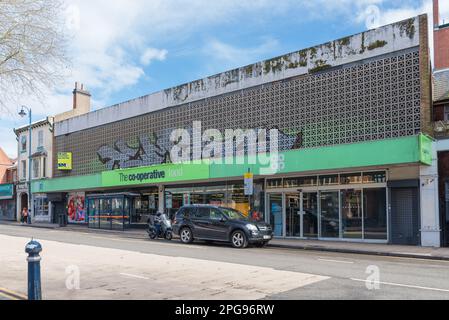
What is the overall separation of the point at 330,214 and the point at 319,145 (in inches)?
125

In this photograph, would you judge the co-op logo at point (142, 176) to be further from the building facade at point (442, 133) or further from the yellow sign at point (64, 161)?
the building facade at point (442, 133)

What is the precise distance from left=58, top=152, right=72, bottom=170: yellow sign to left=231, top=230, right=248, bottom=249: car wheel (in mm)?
23123

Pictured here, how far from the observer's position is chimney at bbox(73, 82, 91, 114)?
4178cm

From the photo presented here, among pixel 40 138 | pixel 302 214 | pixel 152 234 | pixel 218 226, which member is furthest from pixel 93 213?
pixel 218 226

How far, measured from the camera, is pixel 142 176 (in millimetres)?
28750

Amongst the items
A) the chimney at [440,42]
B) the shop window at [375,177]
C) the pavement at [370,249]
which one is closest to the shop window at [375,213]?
the shop window at [375,177]

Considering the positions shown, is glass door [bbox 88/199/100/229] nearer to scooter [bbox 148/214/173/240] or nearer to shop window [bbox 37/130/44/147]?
scooter [bbox 148/214/173/240]

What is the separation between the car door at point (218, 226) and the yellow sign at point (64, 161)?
21864 mm

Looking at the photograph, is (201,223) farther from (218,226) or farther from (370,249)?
(370,249)

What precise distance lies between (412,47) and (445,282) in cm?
1200

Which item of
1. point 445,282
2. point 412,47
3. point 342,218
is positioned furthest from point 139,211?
point 445,282

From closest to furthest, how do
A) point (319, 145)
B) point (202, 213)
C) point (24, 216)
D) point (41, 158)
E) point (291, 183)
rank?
point (202, 213) < point (319, 145) < point (291, 183) < point (24, 216) < point (41, 158)

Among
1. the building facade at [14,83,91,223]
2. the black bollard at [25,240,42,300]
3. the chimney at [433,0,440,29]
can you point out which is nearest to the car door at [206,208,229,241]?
the black bollard at [25,240,42,300]
